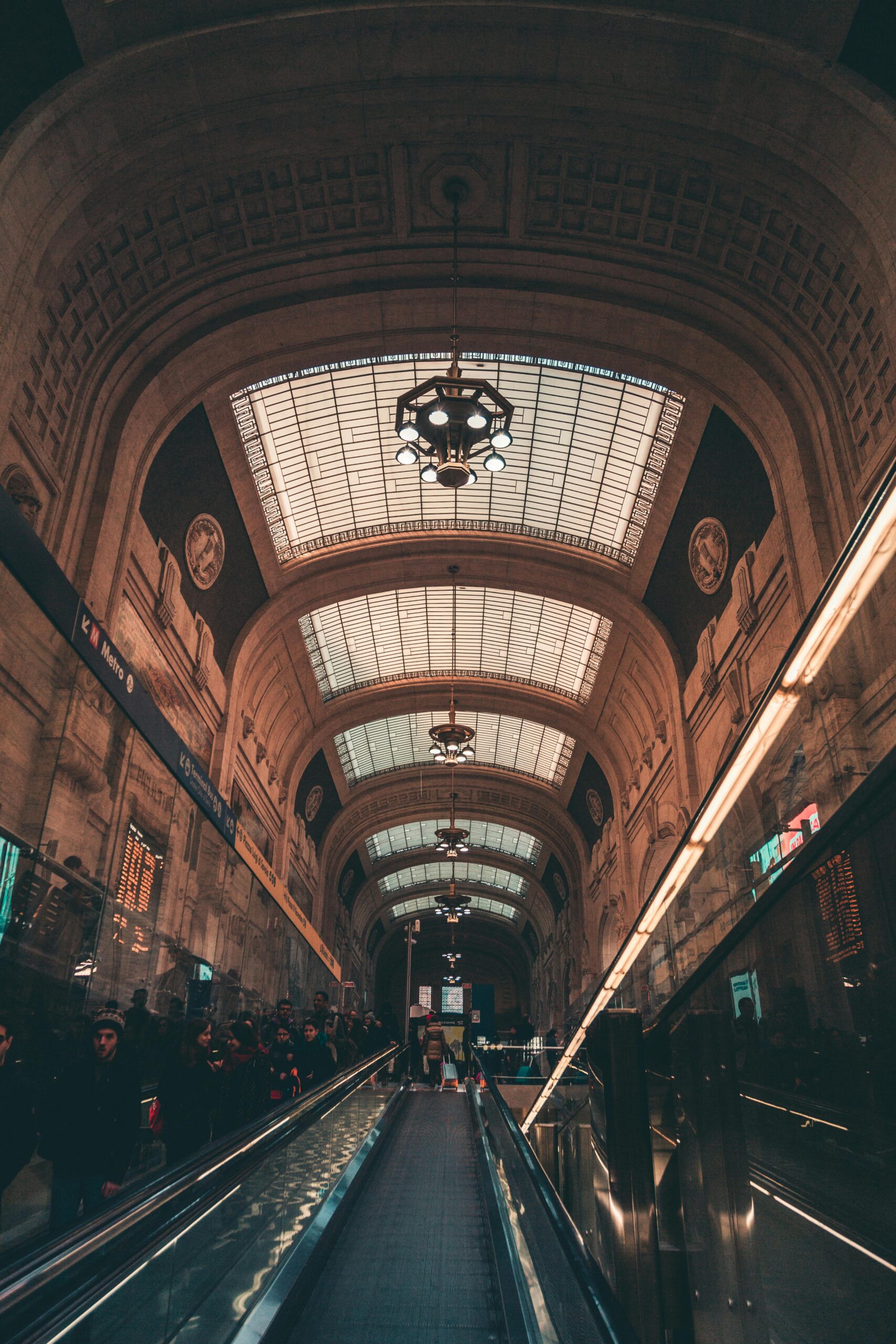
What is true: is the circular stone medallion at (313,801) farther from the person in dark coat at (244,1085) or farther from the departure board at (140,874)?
the person in dark coat at (244,1085)

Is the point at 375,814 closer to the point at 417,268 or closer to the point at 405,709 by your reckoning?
the point at 405,709

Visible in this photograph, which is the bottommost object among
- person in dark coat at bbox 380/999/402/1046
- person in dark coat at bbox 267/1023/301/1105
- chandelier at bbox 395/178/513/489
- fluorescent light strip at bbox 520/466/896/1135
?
person in dark coat at bbox 267/1023/301/1105

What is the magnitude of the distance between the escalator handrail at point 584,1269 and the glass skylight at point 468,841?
27935 millimetres

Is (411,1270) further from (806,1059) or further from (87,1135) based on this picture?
(806,1059)

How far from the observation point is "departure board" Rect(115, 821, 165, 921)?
23.5ft

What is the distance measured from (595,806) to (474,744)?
451cm

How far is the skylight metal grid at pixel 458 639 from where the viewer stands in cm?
1881

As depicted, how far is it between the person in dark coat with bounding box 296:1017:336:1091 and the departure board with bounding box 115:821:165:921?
2358mm

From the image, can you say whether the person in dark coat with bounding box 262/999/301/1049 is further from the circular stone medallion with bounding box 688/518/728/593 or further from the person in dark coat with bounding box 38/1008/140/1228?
the circular stone medallion with bounding box 688/518/728/593

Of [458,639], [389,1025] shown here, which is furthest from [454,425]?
[389,1025]

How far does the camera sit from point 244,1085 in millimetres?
6027

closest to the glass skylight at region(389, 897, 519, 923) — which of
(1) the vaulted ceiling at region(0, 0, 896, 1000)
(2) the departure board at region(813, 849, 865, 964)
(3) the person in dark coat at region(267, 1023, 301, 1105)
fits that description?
(1) the vaulted ceiling at region(0, 0, 896, 1000)

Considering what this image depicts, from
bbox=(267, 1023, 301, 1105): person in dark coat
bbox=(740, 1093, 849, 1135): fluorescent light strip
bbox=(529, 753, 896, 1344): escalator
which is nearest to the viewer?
bbox=(529, 753, 896, 1344): escalator

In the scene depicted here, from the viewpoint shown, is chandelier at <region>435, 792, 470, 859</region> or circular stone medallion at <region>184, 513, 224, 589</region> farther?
chandelier at <region>435, 792, 470, 859</region>
